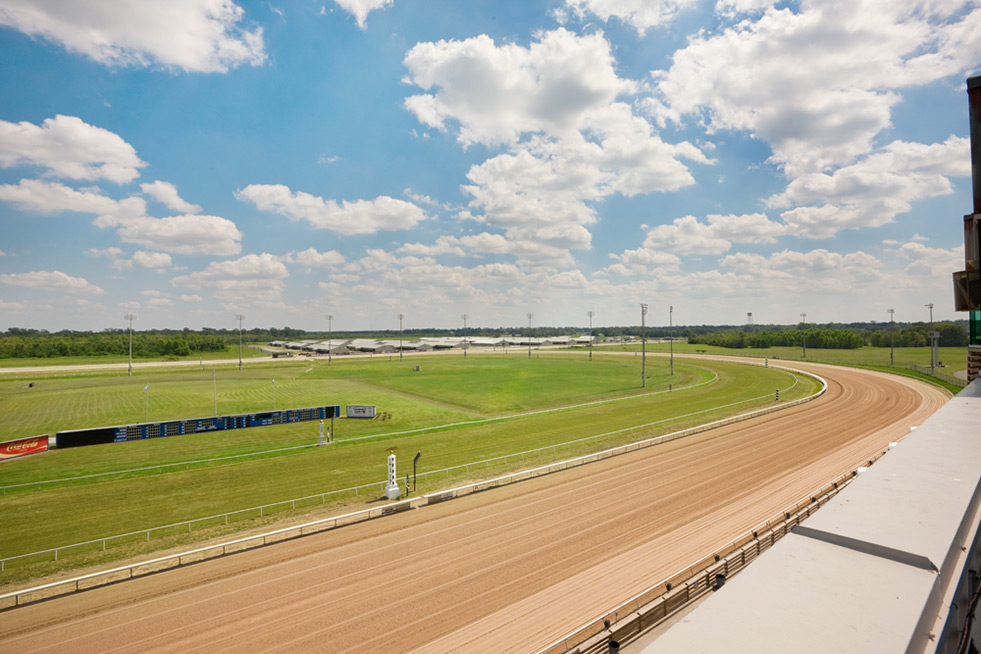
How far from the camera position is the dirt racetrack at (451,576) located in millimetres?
11859

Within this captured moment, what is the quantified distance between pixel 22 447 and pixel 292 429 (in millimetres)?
18586

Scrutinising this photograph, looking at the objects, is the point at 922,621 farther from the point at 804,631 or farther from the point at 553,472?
the point at 553,472

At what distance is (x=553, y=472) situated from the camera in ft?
81.1

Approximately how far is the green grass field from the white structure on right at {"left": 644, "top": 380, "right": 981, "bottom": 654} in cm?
1930

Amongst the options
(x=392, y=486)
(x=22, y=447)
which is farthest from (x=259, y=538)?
(x=22, y=447)

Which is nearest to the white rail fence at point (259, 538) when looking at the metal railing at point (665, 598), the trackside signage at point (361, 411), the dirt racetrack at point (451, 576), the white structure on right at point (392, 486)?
the dirt racetrack at point (451, 576)

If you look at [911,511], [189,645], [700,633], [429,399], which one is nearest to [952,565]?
[911,511]

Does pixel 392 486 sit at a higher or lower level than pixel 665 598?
lower

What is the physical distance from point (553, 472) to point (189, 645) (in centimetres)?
1767

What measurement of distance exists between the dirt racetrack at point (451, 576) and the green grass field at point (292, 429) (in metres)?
4.01

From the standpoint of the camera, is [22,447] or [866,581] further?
[22,447]

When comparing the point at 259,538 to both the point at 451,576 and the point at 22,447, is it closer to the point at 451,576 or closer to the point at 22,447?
the point at 451,576

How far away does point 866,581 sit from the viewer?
18.7 feet

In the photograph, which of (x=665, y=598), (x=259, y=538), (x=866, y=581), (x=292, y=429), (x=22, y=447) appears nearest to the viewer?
(x=866, y=581)
